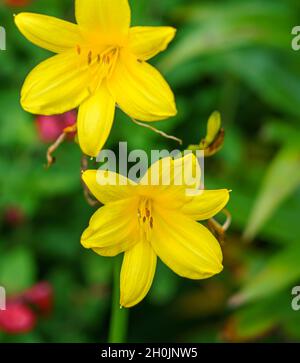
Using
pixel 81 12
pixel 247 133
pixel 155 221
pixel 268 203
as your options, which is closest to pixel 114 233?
pixel 155 221

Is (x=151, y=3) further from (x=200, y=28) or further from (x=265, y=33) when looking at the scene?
(x=265, y=33)

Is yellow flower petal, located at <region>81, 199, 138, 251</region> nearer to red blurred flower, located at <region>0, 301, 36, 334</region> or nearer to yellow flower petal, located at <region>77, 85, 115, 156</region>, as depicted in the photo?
yellow flower petal, located at <region>77, 85, 115, 156</region>

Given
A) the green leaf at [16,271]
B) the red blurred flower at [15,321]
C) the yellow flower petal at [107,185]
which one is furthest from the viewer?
the green leaf at [16,271]

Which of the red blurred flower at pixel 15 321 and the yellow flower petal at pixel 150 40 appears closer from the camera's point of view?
the yellow flower petal at pixel 150 40

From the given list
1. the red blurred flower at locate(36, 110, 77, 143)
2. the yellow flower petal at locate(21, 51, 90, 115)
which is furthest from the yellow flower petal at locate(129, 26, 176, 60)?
the red blurred flower at locate(36, 110, 77, 143)

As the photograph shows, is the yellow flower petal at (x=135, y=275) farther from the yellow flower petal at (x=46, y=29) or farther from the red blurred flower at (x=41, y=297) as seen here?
the red blurred flower at (x=41, y=297)

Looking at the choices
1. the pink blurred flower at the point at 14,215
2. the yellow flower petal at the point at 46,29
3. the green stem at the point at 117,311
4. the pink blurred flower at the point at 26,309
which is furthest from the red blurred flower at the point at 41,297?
the yellow flower petal at the point at 46,29

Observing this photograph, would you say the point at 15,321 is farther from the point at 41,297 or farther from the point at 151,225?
the point at 151,225
